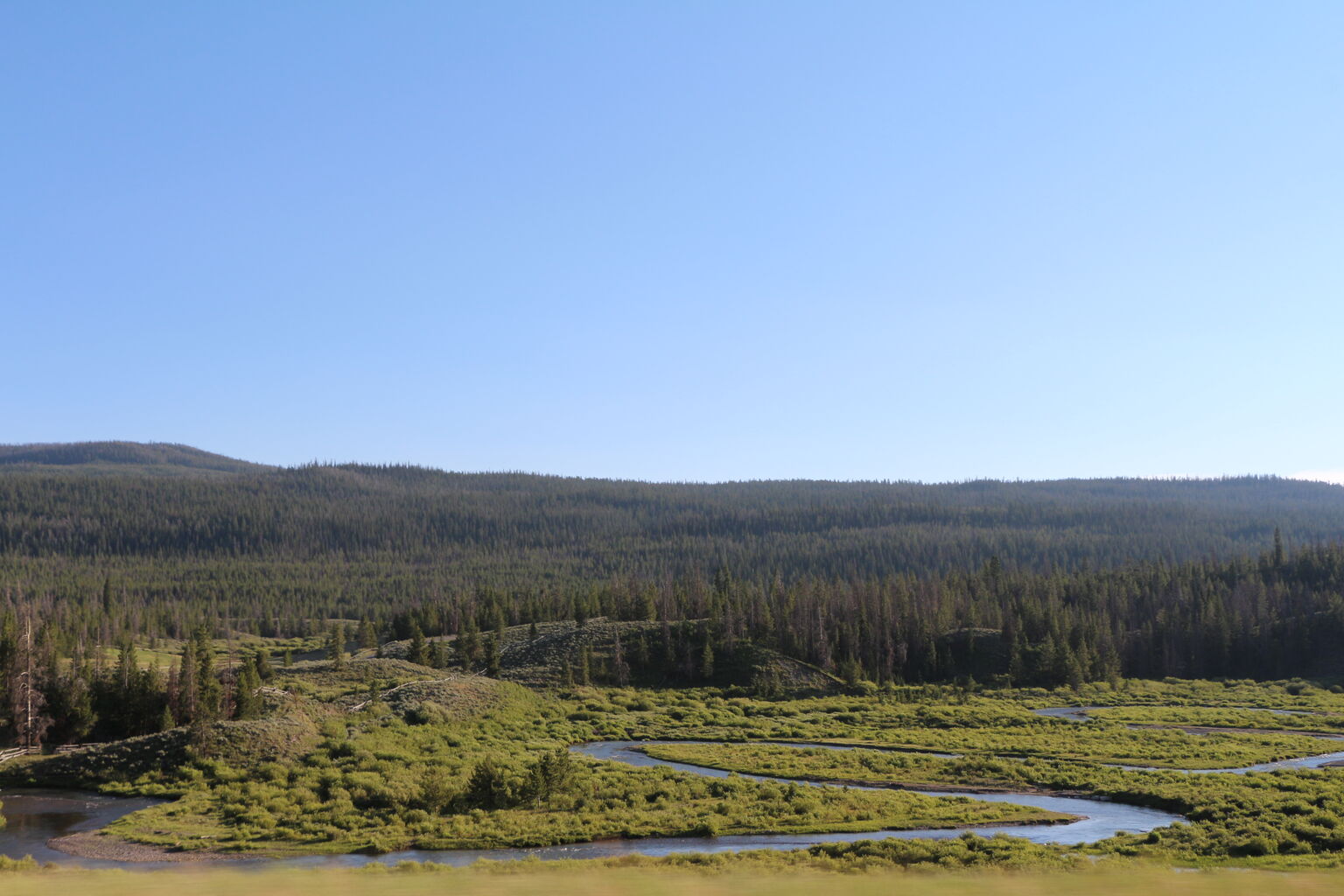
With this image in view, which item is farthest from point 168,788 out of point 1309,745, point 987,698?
point 987,698

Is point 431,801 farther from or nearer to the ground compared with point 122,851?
nearer to the ground

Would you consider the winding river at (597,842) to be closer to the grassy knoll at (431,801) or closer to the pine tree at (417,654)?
the grassy knoll at (431,801)

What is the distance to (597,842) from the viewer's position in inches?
1538

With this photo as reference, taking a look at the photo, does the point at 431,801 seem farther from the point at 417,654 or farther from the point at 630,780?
the point at 417,654

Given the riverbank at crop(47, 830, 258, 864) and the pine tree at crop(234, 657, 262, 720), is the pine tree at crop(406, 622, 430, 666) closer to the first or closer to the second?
the pine tree at crop(234, 657, 262, 720)

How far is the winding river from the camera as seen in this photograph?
3609 centimetres

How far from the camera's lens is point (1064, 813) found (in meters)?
→ 43.7

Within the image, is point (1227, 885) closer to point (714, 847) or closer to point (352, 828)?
point (714, 847)

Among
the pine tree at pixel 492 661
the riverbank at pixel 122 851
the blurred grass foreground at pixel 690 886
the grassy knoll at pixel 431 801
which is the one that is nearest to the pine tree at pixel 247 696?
the grassy knoll at pixel 431 801

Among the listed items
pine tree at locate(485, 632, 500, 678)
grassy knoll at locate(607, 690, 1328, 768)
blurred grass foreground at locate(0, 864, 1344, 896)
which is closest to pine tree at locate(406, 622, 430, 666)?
pine tree at locate(485, 632, 500, 678)

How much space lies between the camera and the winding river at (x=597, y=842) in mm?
36094

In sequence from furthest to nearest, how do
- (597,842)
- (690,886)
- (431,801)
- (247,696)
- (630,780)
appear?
(247,696) < (630,780) < (431,801) < (597,842) < (690,886)

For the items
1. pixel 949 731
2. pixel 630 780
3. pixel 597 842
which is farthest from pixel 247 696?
pixel 949 731

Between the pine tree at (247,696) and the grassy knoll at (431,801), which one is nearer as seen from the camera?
the grassy knoll at (431,801)
